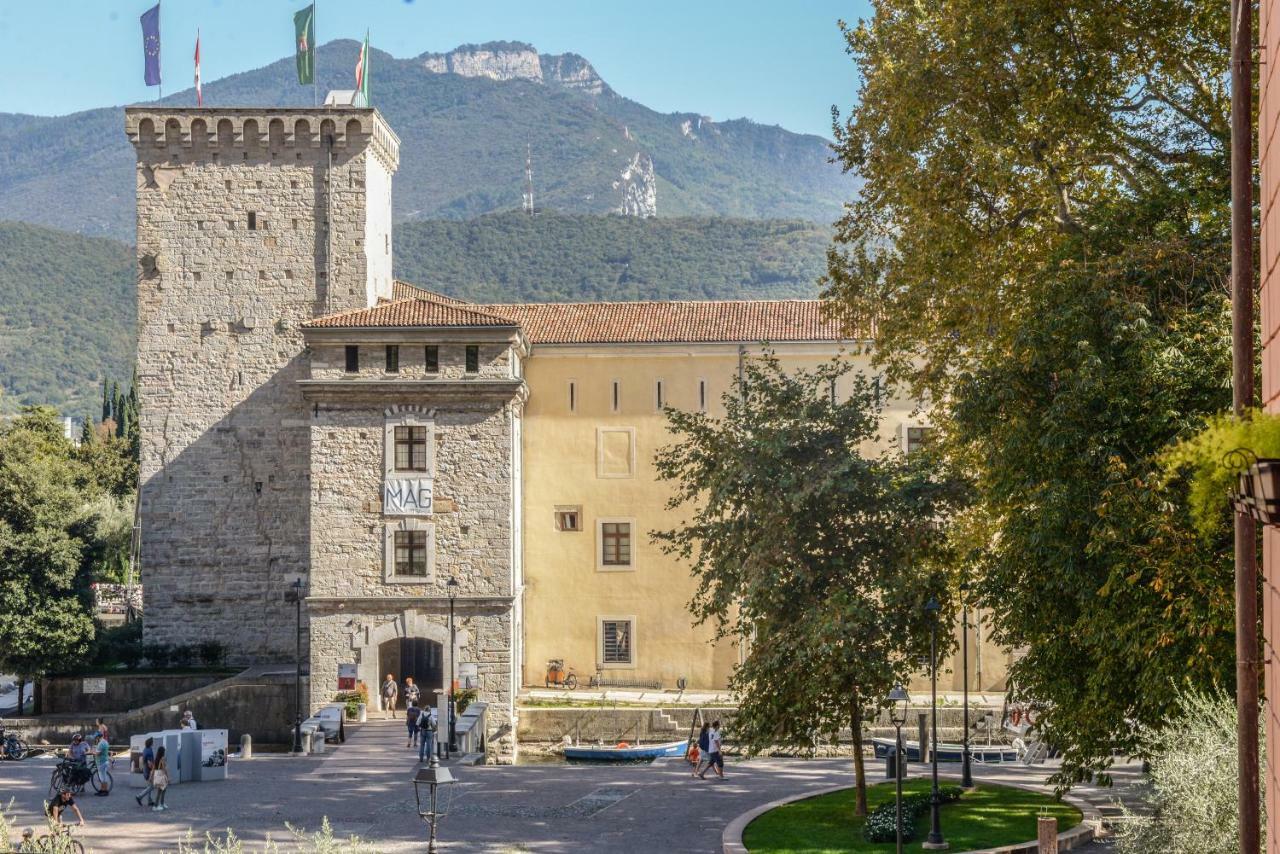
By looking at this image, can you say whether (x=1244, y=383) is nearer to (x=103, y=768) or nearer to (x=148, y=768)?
(x=148, y=768)

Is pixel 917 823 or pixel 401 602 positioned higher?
pixel 401 602

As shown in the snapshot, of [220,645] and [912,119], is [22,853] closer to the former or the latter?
[912,119]

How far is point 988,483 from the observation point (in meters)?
22.0

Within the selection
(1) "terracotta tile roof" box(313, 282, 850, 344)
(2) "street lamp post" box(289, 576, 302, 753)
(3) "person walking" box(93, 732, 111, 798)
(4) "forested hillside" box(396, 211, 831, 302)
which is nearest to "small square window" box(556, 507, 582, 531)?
(1) "terracotta tile roof" box(313, 282, 850, 344)

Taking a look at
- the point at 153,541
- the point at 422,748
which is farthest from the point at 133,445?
the point at 422,748

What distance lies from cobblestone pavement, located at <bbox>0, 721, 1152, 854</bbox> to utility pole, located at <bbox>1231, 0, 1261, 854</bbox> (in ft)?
51.0

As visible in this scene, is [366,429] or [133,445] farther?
[133,445]

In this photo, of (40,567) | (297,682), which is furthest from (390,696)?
(40,567)

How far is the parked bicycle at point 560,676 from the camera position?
45.8 m

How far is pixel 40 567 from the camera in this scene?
4403cm

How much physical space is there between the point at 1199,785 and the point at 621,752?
25468 mm

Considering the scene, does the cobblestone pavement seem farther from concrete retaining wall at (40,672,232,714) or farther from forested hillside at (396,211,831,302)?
forested hillside at (396,211,831,302)

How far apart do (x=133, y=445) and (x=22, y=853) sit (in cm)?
6469

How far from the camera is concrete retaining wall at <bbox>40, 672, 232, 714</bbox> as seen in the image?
42.3 m
